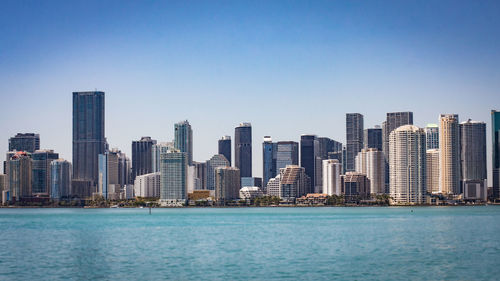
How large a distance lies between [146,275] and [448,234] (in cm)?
6244

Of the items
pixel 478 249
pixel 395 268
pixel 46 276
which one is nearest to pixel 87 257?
pixel 46 276

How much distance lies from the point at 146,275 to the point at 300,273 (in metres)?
13.2

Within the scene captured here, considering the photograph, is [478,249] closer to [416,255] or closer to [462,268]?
[416,255]

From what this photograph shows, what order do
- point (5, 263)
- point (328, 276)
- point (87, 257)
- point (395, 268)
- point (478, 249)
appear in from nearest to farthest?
point (328, 276), point (395, 268), point (5, 263), point (87, 257), point (478, 249)

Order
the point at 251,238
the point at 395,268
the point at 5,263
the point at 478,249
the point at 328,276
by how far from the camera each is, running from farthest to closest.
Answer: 1. the point at 251,238
2. the point at 478,249
3. the point at 5,263
4. the point at 395,268
5. the point at 328,276

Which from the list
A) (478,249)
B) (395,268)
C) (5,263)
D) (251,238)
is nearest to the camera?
(395,268)

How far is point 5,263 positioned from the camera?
6950cm

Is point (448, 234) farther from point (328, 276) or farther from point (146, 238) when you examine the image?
point (328, 276)

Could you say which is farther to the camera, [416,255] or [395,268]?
[416,255]

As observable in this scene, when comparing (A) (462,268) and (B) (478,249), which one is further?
(B) (478,249)

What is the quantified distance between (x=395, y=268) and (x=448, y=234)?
48.1 meters

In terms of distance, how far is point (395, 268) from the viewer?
208 feet

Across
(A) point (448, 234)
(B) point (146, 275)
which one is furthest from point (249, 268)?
(A) point (448, 234)

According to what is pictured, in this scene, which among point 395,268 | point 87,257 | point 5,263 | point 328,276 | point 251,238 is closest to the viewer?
point 328,276
